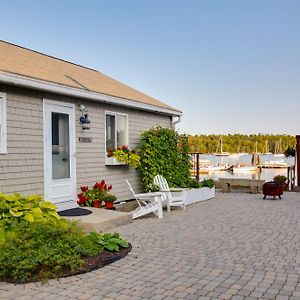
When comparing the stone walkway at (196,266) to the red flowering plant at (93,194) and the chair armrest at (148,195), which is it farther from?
the red flowering plant at (93,194)

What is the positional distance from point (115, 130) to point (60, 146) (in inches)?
85.3

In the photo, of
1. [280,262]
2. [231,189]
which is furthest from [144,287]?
[231,189]

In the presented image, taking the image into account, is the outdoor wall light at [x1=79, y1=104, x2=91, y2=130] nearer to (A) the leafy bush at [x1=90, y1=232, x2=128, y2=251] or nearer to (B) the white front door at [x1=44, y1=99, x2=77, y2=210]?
(B) the white front door at [x1=44, y1=99, x2=77, y2=210]

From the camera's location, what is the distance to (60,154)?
822cm

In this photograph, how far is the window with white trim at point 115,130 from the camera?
9.88 m

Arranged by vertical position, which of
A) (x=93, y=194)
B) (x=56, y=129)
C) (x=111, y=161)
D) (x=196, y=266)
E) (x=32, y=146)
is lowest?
(x=196, y=266)

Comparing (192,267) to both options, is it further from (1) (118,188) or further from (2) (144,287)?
(1) (118,188)

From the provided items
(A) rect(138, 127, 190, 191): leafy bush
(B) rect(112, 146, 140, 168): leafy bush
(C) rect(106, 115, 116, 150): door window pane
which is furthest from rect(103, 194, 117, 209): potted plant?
(A) rect(138, 127, 190, 191): leafy bush

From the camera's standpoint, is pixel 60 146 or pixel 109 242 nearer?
pixel 109 242

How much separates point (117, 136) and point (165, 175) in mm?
1927

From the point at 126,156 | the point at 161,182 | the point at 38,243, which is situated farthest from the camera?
the point at 161,182

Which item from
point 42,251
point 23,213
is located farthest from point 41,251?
point 23,213

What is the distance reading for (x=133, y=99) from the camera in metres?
10.5

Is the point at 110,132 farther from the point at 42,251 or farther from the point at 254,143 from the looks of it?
the point at 254,143
